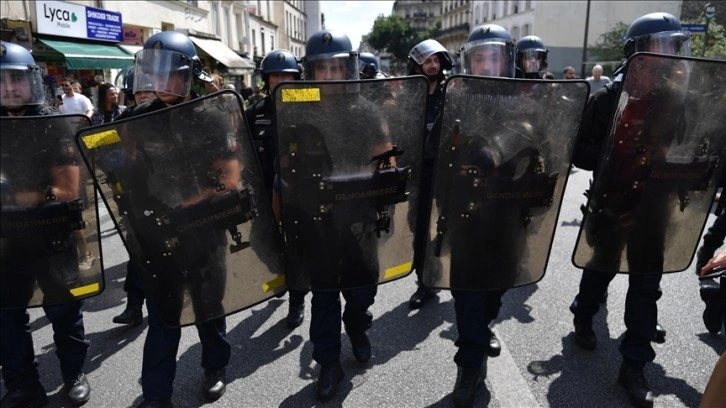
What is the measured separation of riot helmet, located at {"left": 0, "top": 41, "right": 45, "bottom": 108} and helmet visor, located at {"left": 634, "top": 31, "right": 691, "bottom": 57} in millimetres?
2898

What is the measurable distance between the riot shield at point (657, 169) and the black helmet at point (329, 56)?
4.10 ft

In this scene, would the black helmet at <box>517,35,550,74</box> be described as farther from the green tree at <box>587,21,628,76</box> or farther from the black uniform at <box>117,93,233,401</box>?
the green tree at <box>587,21,628,76</box>

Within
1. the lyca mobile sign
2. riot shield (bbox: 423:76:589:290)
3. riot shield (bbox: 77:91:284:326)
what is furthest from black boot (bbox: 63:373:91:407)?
the lyca mobile sign

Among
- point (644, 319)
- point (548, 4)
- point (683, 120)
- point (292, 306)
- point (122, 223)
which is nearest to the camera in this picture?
point (122, 223)

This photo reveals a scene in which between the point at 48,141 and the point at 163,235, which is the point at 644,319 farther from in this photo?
the point at 48,141

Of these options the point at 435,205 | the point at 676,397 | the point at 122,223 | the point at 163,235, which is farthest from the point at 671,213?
the point at 122,223

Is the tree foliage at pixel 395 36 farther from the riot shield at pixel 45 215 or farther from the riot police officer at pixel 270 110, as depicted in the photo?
the riot shield at pixel 45 215

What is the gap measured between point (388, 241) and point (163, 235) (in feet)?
3.13

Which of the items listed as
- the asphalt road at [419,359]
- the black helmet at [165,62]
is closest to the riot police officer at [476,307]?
the asphalt road at [419,359]

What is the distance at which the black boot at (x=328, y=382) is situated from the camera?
257 centimetres

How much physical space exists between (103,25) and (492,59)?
13177 mm

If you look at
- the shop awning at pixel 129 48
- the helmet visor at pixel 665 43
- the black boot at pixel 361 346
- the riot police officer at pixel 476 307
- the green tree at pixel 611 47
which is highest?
the green tree at pixel 611 47

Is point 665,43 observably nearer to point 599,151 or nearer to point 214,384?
point 599,151

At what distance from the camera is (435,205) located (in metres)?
2.17
